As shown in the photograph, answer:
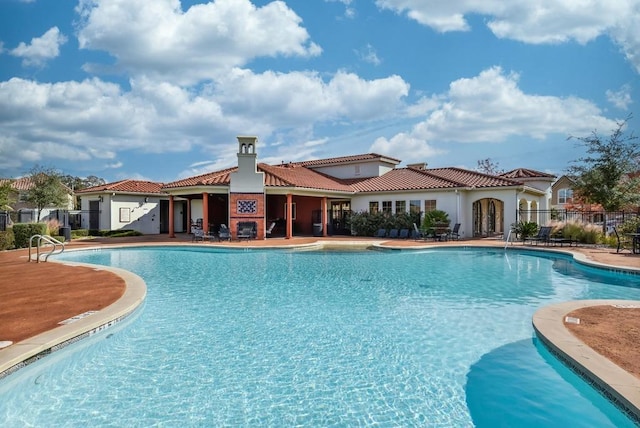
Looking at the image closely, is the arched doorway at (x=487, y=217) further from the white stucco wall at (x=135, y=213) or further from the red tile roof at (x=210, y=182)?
the white stucco wall at (x=135, y=213)

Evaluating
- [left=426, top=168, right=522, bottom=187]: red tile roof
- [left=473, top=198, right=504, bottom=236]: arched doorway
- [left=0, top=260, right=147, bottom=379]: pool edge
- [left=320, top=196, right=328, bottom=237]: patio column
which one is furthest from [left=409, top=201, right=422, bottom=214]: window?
[left=0, top=260, right=147, bottom=379]: pool edge

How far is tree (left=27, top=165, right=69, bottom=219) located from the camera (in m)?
31.7

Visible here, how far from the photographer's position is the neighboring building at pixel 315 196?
2341cm

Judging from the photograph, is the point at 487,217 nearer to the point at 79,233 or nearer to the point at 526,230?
the point at 526,230

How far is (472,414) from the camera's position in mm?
4301

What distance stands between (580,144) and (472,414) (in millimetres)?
24852

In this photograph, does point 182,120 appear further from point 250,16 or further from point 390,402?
point 390,402

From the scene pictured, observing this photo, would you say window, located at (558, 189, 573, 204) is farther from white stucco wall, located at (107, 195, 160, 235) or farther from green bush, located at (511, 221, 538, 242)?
white stucco wall, located at (107, 195, 160, 235)

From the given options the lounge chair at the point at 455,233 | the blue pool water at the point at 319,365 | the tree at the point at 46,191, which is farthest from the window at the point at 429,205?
the tree at the point at 46,191

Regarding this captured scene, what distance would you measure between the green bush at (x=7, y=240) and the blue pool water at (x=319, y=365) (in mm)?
12696

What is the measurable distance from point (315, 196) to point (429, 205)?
7.29 m

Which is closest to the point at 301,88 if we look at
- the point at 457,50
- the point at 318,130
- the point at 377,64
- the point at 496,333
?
the point at 377,64

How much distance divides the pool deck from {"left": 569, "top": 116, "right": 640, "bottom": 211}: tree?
11558 millimetres

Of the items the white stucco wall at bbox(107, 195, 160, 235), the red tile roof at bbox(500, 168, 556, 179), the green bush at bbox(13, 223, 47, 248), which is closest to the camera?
the green bush at bbox(13, 223, 47, 248)
